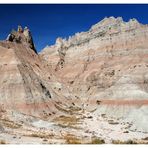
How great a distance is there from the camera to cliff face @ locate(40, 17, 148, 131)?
7250 centimetres

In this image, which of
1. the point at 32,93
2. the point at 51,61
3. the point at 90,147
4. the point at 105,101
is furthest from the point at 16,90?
the point at 51,61

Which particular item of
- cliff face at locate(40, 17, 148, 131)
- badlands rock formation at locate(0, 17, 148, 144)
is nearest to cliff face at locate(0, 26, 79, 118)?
badlands rock formation at locate(0, 17, 148, 144)

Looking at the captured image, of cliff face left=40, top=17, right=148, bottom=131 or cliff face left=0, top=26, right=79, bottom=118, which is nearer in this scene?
cliff face left=0, top=26, right=79, bottom=118

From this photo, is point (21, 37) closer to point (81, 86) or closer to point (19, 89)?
point (81, 86)

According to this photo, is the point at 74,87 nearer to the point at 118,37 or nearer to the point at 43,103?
the point at 118,37

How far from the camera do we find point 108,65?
103125mm

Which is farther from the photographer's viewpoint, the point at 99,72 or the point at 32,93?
the point at 99,72

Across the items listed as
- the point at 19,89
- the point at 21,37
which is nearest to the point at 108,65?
the point at 21,37

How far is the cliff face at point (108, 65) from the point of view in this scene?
72500mm

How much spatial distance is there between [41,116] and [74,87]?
47072mm

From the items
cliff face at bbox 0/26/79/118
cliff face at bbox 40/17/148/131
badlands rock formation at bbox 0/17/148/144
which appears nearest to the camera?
badlands rock formation at bbox 0/17/148/144

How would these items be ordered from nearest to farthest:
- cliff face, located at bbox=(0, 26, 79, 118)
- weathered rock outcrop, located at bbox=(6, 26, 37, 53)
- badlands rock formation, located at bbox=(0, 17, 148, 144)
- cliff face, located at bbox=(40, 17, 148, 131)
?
badlands rock formation, located at bbox=(0, 17, 148, 144) → cliff face, located at bbox=(0, 26, 79, 118) → cliff face, located at bbox=(40, 17, 148, 131) → weathered rock outcrop, located at bbox=(6, 26, 37, 53)

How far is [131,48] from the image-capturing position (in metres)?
101

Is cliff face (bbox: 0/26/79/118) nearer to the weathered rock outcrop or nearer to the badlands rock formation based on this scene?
the badlands rock formation
